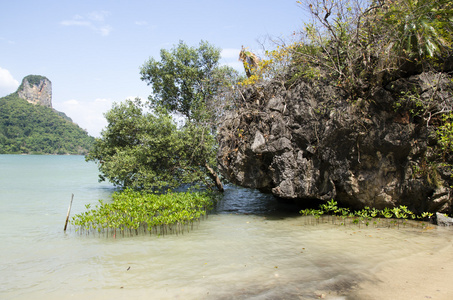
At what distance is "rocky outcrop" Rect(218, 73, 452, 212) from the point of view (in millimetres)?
9766

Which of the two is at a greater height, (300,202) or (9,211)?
(300,202)

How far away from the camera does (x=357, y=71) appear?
1056 cm

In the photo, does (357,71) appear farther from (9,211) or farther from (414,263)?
(9,211)

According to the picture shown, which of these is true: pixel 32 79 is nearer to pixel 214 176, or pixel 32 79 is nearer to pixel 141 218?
pixel 214 176

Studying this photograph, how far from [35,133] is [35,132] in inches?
24.5

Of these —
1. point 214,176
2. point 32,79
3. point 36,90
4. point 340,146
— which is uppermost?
point 32,79

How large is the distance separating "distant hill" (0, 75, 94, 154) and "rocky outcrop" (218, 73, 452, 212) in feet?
322

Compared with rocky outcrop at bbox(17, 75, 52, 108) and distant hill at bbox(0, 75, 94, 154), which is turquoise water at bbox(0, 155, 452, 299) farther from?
rocky outcrop at bbox(17, 75, 52, 108)

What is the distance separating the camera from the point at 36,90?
486 feet

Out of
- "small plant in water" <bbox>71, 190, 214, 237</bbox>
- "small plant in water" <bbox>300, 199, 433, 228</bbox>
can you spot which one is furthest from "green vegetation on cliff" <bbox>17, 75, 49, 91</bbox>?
"small plant in water" <bbox>300, 199, 433, 228</bbox>

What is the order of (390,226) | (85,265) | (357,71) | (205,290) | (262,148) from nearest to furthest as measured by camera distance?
(205,290)
(85,265)
(390,226)
(357,71)
(262,148)

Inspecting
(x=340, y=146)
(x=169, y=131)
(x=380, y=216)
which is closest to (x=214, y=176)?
(x=169, y=131)

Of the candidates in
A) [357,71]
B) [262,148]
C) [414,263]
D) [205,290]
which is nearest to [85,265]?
[205,290]

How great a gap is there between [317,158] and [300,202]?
12.0 feet
